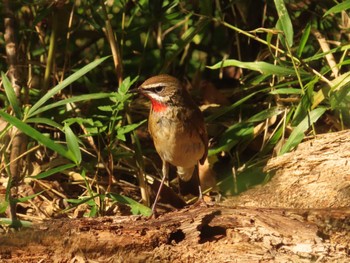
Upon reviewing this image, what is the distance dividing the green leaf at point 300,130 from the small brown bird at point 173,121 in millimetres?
656

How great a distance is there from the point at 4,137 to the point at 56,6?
121 cm

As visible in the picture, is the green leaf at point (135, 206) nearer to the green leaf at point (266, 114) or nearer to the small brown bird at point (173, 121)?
the small brown bird at point (173, 121)

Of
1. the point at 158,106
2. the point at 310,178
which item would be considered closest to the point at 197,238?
the point at 310,178

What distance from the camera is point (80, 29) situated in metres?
6.86

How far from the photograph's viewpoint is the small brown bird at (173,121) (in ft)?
18.1

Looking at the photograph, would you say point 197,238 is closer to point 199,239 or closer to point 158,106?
point 199,239

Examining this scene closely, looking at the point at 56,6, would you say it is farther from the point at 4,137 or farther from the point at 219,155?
the point at 219,155

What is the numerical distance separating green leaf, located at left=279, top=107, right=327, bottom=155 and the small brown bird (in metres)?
0.66

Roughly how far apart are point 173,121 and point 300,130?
3.23ft

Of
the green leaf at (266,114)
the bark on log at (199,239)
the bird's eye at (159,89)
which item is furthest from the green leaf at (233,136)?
the bark on log at (199,239)

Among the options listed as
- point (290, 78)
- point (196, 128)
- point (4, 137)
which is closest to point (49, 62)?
point (4, 137)

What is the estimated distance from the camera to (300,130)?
18.6ft

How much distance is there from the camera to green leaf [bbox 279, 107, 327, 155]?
5.64 m

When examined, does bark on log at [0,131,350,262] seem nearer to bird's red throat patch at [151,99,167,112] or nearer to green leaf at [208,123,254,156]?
bird's red throat patch at [151,99,167,112]
